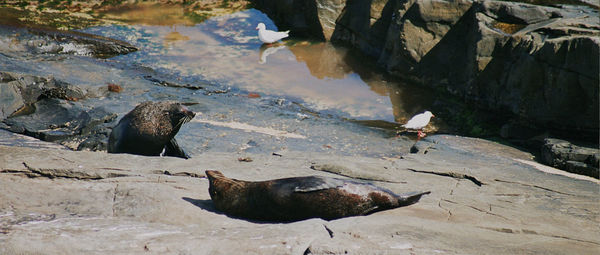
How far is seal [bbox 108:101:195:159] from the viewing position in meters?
6.96

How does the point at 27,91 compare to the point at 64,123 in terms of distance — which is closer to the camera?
the point at 64,123

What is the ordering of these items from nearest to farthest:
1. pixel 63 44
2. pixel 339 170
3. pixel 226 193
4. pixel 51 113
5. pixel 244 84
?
pixel 226 193, pixel 339 170, pixel 51 113, pixel 244 84, pixel 63 44

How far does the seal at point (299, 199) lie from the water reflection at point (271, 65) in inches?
250

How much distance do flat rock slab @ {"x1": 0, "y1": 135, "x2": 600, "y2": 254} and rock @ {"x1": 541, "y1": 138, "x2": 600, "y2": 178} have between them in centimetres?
73

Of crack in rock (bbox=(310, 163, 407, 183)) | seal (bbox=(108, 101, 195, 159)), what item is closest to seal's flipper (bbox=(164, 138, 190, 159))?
seal (bbox=(108, 101, 195, 159))

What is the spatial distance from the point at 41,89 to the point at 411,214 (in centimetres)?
760

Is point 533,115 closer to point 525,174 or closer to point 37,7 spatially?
point 525,174

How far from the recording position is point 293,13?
53.2 feet

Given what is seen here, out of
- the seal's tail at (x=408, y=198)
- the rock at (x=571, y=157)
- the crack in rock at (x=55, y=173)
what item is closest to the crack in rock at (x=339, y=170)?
the seal's tail at (x=408, y=198)

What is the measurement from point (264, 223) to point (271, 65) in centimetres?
952

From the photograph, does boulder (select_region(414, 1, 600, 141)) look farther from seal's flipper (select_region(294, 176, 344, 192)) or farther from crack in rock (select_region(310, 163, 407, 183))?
seal's flipper (select_region(294, 176, 344, 192))

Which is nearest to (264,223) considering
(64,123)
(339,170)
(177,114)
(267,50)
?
(339,170)

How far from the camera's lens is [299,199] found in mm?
4387

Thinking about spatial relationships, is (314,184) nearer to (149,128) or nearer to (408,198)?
(408,198)
